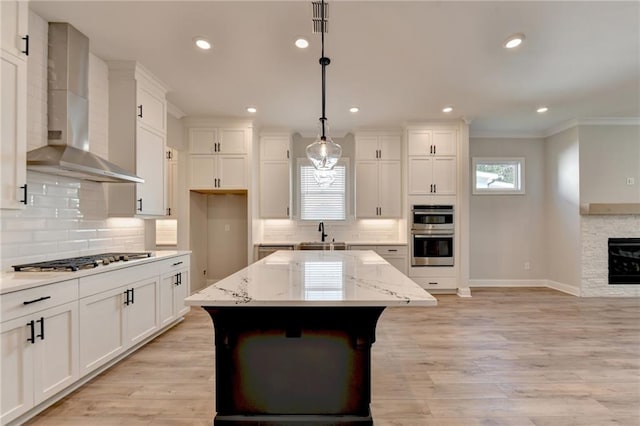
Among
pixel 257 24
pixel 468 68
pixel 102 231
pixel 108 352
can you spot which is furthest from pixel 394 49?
pixel 108 352

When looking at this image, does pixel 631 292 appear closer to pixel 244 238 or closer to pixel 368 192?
pixel 368 192

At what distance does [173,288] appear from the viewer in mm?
3451

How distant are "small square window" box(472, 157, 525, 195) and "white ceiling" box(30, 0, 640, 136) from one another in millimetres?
1272

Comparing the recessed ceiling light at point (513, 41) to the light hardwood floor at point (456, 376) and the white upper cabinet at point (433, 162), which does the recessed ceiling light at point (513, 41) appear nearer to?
the white upper cabinet at point (433, 162)

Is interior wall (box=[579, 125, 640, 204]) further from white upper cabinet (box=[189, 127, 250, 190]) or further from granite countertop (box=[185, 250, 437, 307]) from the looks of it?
white upper cabinet (box=[189, 127, 250, 190])

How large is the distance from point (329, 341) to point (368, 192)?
3.99m

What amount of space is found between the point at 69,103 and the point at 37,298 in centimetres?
163

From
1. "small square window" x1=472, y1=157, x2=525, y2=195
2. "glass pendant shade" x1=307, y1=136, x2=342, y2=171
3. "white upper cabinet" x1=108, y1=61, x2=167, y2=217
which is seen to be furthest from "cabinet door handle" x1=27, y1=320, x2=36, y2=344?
"small square window" x1=472, y1=157, x2=525, y2=195

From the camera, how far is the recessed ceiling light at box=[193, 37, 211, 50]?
2.77 meters

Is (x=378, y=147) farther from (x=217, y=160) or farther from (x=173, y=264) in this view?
(x=173, y=264)

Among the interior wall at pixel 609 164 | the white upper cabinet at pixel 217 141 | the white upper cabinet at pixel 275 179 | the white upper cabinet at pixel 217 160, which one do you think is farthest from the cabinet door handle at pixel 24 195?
the interior wall at pixel 609 164

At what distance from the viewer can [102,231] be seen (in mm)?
3088

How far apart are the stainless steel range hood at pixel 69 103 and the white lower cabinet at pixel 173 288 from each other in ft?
3.75

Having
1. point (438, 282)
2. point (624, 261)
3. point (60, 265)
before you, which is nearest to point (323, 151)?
point (60, 265)
